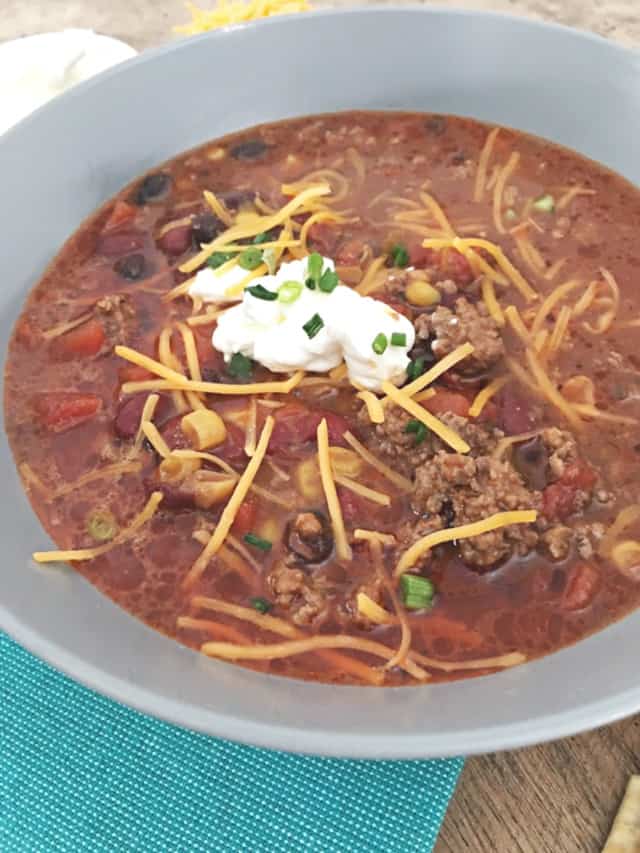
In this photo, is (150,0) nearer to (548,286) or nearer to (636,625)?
(548,286)

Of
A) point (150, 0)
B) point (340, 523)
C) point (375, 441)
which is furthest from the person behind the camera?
point (150, 0)

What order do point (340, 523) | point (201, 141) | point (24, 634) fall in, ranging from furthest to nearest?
point (201, 141) < point (340, 523) < point (24, 634)

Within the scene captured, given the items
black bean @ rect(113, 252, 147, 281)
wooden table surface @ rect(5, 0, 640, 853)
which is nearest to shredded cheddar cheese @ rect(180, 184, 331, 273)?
black bean @ rect(113, 252, 147, 281)

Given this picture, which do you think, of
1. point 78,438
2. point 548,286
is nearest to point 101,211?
point 78,438

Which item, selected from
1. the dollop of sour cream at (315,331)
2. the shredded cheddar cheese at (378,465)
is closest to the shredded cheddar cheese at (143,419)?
the dollop of sour cream at (315,331)

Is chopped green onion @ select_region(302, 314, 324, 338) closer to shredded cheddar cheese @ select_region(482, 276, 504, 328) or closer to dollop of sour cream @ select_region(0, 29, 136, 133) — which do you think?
shredded cheddar cheese @ select_region(482, 276, 504, 328)

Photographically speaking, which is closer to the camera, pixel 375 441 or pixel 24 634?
pixel 24 634

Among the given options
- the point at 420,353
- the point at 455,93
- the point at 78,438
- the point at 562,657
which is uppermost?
the point at 455,93
